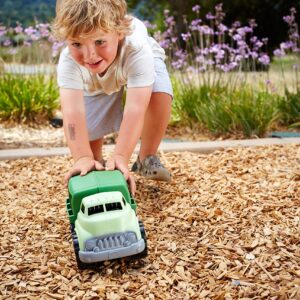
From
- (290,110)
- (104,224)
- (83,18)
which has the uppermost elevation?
(83,18)

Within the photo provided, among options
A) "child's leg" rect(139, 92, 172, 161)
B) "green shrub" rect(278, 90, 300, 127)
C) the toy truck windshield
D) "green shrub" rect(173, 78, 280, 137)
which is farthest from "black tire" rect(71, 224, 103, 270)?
"green shrub" rect(278, 90, 300, 127)

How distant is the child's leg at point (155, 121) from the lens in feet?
8.45

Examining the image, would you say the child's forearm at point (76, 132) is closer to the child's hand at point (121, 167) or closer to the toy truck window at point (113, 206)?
the child's hand at point (121, 167)

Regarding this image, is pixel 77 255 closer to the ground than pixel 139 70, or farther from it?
closer to the ground

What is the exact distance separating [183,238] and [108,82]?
0.81 metres

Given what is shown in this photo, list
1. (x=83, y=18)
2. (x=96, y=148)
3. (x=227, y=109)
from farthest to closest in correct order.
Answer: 1. (x=227, y=109)
2. (x=96, y=148)
3. (x=83, y=18)

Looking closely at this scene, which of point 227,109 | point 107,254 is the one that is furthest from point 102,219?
point 227,109

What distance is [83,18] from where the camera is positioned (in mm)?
1940

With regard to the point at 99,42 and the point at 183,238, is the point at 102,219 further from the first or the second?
the point at 99,42

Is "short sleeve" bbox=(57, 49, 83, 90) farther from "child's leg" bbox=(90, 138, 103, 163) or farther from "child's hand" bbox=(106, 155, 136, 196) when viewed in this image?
"child's leg" bbox=(90, 138, 103, 163)

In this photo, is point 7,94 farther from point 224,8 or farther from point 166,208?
point 224,8

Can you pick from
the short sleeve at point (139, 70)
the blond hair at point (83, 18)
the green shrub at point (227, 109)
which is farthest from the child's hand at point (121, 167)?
the green shrub at point (227, 109)

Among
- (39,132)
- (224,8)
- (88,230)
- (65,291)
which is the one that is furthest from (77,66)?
(224,8)

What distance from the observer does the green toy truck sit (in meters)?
1.71
